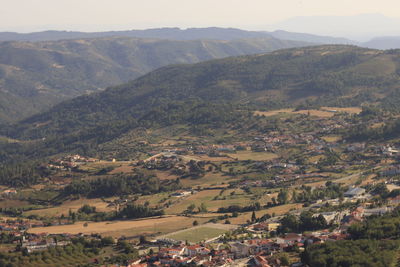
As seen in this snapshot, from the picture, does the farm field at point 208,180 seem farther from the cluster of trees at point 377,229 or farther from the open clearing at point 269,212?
the cluster of trees at point 377,229

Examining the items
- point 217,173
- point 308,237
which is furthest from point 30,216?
point 308,237

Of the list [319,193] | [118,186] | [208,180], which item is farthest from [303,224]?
[118,186]

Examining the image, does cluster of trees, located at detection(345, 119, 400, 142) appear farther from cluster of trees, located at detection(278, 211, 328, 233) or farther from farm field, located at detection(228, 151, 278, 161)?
cluster of trees, located at detection(278, 211, 328, 233)

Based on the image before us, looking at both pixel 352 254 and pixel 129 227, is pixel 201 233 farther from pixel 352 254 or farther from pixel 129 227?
pixel 352 254

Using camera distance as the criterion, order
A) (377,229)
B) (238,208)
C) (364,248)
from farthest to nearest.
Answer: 1. (238,208)
2. (377,229)
3. (364,248)

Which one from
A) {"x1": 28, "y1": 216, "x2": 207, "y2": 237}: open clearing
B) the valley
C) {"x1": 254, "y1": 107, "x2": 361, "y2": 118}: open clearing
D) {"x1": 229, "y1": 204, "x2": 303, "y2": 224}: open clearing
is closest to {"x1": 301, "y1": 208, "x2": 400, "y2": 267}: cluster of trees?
the valley

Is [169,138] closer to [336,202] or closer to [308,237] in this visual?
[336,202]
